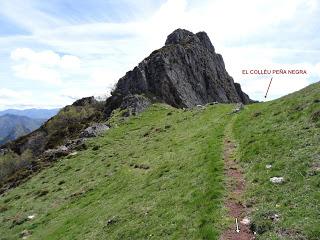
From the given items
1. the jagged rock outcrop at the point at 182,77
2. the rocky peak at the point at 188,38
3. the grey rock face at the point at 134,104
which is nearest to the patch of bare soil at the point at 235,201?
the grey rock face at the point at 134,104

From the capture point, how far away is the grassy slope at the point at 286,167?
20031 millimetres

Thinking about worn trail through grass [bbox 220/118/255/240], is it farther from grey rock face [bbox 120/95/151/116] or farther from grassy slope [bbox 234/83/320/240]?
grey rock face [bbox 120/95/151/116]

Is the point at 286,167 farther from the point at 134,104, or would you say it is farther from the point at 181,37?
the point at 181,37

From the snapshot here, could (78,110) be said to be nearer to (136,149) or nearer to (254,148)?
(136,149)

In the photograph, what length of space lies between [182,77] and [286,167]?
89.7 m

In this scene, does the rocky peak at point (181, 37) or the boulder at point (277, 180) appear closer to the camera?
the boulder at point (277, 180)

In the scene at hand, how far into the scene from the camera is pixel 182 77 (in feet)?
379

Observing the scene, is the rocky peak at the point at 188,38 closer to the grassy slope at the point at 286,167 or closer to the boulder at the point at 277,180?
the grassy slope at the point at 286,167

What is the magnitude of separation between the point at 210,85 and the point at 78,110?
48.5 metres

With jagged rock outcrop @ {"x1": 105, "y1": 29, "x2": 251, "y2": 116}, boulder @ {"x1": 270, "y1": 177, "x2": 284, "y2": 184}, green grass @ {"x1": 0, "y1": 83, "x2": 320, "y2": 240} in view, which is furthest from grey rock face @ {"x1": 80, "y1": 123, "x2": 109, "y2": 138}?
boulder @ {"x1": 270, "y1": 177, "x2": 284, "y2": 184}

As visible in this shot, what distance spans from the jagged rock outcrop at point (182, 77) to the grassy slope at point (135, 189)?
109ft

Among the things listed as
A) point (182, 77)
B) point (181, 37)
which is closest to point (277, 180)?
point (182, 77)

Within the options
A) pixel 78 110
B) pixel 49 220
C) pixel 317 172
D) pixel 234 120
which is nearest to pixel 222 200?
pixel 317 172

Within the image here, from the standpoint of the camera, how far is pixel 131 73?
111438 mm
